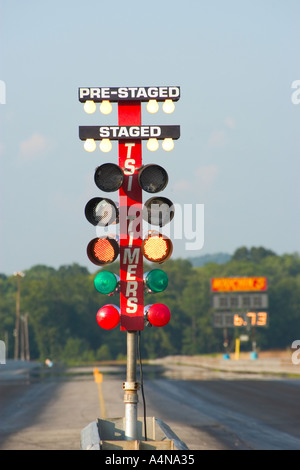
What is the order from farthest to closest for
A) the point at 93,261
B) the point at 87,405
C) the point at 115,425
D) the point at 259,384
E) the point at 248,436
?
the point at 259,384 → the point at 87,405 → the point at 248,436 → the point at 115,425 → the point at 93,261

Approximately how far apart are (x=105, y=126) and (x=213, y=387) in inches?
1378

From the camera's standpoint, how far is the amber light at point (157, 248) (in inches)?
344

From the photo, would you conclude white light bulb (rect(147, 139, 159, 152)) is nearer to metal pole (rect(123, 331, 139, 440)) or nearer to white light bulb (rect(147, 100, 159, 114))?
white light bulb (rect(147, 100, 159, 114))

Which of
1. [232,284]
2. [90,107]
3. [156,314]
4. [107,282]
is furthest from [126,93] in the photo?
[232,284]

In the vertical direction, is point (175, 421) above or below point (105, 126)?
below

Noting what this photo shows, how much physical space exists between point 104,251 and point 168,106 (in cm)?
180

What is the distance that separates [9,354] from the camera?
19538cm

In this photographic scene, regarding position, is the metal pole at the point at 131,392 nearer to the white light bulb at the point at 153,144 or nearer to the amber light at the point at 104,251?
the amber light at the point at 104,251

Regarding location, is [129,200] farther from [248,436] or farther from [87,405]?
[87,405]

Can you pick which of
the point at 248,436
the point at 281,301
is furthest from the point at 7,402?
the point at 281,301

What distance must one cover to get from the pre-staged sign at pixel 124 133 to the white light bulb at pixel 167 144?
1.6 inches

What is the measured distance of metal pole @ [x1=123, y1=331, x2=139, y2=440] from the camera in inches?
344

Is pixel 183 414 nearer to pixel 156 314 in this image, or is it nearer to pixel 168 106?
pixel 156 314

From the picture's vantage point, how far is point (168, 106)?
913cm
